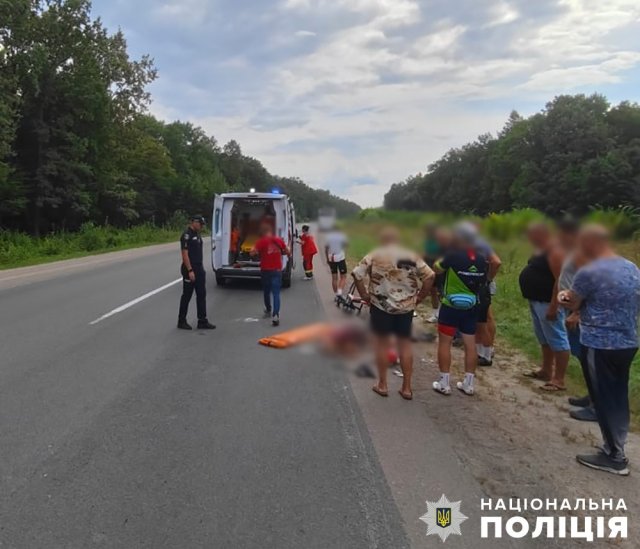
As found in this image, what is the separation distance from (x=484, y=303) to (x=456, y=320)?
2.29 feet

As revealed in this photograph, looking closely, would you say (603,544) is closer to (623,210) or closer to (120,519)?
(623,210)

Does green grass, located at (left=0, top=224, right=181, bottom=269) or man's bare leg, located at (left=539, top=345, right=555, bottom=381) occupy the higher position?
man's bare leg, located at (left=539, top=345, right=555, bottom=381)

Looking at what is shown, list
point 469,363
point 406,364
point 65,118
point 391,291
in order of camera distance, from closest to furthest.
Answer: point 391,291 → point 406,364 → point 469,363 → point 65,118

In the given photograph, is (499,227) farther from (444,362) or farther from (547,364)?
(547,364)

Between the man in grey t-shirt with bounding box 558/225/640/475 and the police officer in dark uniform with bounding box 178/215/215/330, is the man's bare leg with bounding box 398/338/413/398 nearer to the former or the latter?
the man in grey t-shirt with bounding box 558/225/640/475

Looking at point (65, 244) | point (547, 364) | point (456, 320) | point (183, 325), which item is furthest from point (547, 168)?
point (65, 244)

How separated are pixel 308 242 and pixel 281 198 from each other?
1.65 m

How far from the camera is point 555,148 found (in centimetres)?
299

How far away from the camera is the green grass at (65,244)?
24.2 meters

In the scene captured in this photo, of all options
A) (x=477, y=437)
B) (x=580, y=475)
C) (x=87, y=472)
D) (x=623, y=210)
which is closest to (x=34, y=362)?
(x=87, y=472)

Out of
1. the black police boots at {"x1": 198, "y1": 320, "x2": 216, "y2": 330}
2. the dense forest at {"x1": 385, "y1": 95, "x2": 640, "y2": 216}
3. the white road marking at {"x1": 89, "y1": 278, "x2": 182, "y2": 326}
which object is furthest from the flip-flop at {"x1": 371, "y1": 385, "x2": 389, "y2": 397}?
the white road marking at {"x1": 89, "y1": 278, "x2": 182, "y2": 326}

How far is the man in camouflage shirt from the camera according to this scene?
4.32 metres

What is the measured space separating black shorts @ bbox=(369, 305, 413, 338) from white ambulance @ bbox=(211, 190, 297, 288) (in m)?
7.73

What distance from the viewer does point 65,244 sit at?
29844 millimetres
